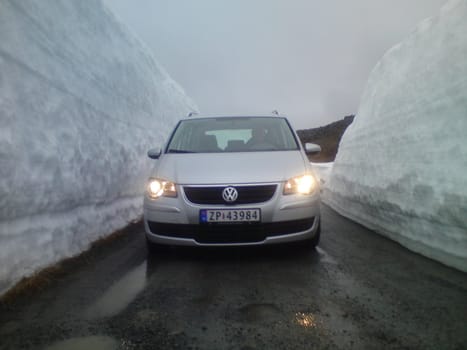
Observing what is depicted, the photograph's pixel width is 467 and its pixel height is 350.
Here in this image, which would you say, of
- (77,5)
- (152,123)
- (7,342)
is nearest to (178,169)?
(7,342)

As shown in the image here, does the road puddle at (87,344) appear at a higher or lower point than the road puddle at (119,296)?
higher

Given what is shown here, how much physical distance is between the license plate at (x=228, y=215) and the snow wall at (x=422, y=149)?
1.93m

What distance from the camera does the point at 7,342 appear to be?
2219 mm

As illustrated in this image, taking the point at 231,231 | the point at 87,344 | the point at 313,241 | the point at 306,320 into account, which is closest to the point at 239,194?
the point at 231,231

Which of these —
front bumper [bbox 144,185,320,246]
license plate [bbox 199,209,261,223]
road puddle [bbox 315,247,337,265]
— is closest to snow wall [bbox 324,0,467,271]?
road puddle [bbox 315,247,337,265]

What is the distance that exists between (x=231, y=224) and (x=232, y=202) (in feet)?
0.72

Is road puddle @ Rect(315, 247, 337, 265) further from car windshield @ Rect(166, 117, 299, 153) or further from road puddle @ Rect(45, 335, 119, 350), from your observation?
road puddle @ Rect(45, 335, 119, 350)

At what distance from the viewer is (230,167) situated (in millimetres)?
4027

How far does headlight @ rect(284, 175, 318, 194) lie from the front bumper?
61mm

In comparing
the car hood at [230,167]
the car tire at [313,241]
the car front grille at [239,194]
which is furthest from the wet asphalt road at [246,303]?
the car hood at [230,167]

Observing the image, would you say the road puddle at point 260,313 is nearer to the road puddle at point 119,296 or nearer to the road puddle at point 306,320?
the road puddle at point 306,320

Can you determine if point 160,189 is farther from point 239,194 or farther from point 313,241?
point 313,241

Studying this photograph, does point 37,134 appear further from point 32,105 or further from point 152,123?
point 152,123

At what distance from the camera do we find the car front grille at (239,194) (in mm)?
3744
